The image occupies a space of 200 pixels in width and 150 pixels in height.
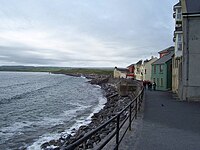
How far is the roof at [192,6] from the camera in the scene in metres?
24.6

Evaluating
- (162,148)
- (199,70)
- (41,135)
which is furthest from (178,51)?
(162,148)

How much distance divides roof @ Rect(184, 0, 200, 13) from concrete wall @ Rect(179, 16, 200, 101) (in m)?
0.80

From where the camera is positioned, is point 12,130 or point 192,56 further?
point 192,56

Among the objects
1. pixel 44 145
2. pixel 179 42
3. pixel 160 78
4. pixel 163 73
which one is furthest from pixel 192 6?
pixel 160 78

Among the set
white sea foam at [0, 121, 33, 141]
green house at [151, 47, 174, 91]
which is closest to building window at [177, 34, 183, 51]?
white sea foam at [0, 121, 33, 141]

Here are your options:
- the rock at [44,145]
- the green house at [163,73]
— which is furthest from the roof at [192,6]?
the green house at [163,73]

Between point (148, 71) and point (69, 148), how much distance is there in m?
66.6

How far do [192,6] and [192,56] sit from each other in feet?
15.4

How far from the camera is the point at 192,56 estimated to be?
24.5m

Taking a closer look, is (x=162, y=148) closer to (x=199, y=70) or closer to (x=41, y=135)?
(x=41, y=135)

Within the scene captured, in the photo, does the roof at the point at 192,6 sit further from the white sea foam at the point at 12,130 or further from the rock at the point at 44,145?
the white sea foam at the point at 12,130

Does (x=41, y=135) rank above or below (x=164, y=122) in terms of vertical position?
below

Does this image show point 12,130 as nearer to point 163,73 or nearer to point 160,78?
point 163,73

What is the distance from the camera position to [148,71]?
68375 millimetres
